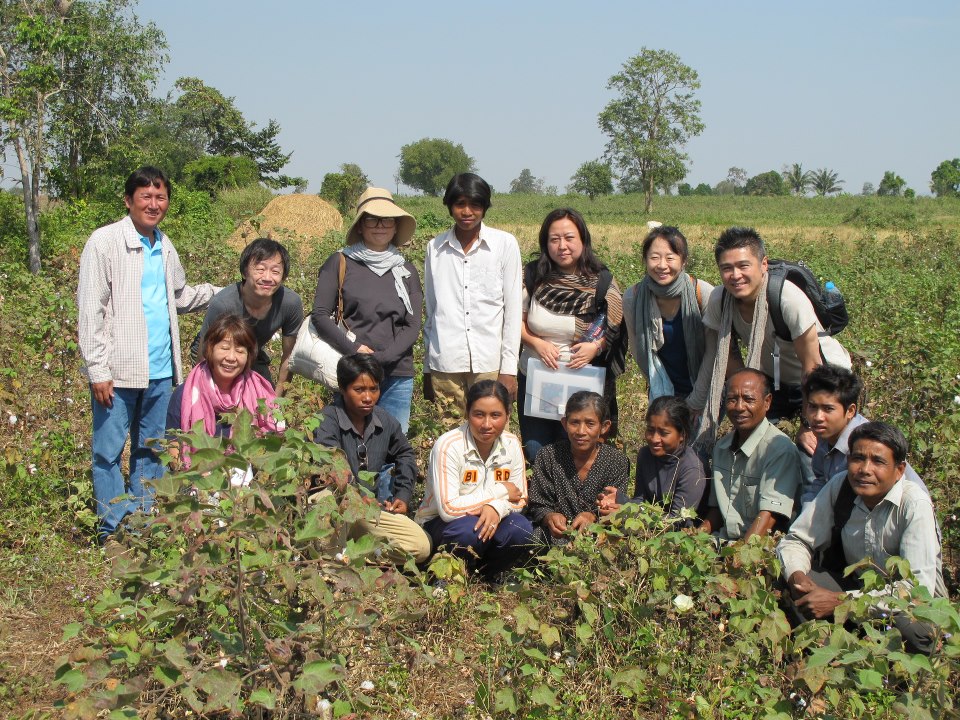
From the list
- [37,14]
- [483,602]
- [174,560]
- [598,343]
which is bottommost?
[483,602]

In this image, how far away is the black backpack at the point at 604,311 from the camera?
13.9 ft

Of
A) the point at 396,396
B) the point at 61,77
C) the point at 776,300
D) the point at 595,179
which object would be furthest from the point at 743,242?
the point at 595,179

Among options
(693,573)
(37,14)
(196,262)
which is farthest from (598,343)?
(37,14)

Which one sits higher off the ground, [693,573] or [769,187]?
[769,187]

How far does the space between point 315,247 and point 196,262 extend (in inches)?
134

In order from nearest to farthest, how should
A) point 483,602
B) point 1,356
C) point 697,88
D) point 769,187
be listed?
point 483,602
point 1,356
point 697,88
point 769,187

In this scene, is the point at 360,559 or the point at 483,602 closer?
the point at 360,559

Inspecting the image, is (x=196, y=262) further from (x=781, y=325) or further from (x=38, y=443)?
(x=781, y=325)

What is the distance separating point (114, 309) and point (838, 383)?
3132 mm

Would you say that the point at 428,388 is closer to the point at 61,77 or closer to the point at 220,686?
the point at 220,686

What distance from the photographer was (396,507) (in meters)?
3.90

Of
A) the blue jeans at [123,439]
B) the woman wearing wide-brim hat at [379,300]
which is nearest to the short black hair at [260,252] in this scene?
the woman wearing wide-brim hat at [379,300]

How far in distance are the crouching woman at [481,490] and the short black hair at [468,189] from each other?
2.98 feet

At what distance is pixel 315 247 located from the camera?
11.6m
